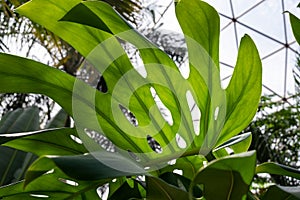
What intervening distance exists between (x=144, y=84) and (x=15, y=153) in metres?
1.45

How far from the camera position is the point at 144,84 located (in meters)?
0.64

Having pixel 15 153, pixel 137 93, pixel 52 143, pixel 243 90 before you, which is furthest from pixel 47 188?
pixel 15 153

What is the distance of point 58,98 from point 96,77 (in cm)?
416

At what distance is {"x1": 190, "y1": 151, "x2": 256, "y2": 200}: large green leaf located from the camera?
39cm

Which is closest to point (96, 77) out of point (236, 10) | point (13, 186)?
point (236, 10)

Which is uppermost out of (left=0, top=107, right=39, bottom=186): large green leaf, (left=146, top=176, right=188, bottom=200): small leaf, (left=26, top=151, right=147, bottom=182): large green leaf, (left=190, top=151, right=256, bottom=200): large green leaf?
(left=26, top=151, right=147, bottom=182): large green leaf

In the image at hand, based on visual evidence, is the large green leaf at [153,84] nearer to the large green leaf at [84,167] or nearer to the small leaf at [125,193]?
the small leaf at [125,193]

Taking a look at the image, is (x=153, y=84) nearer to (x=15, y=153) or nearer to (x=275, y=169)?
(x=275, y=169)

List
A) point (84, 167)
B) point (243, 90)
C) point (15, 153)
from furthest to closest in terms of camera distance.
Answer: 1. point (15, 153)
2. point (243, 90)
3. point (84, 167)

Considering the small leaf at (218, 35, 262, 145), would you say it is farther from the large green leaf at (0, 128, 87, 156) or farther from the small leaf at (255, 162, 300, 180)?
the large green leaf at (0, 128, 87, 156)

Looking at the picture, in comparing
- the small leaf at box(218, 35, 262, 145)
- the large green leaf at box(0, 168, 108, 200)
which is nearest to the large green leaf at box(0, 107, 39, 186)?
the large green leaf at box(0, 168, 108, 200)

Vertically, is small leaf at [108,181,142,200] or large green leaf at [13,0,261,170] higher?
large green leaf at [13,0,261,170]

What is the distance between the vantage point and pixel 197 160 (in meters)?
0.65

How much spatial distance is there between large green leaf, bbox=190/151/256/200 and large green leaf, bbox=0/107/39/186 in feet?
4.87
